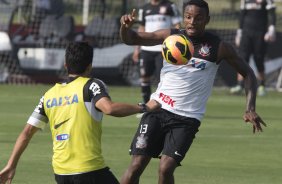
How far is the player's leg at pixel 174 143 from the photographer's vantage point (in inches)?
377

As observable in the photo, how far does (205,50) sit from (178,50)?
1.42 feet

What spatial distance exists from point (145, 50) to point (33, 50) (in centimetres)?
721

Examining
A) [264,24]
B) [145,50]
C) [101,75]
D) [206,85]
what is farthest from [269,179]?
[101,75]

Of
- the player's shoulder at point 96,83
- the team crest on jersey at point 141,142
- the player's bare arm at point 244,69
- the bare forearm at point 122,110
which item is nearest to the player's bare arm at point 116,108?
the bare forearm at point 122,110

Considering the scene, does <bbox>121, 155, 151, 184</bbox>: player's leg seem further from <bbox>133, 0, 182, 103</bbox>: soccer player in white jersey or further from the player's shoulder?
<bbox>133, 0, 182, 103</bbox>: soccer player in white jersey

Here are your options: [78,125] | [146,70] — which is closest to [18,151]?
[78,125]

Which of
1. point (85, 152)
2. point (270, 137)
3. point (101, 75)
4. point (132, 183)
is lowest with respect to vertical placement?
point (101, 75)

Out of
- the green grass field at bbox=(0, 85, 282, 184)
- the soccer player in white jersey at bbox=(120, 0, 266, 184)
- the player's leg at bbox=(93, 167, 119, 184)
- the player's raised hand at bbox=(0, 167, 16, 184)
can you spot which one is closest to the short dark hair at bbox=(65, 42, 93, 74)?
the player's leg at bbox=(93, 167, 119, 184)

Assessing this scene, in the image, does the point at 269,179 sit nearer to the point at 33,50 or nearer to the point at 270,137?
the point at 270,137

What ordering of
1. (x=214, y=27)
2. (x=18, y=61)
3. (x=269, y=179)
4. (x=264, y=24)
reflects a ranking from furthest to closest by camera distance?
(x=214, y=27), (x=18, y=61), (x=264, y=24), (x=269, y=179)

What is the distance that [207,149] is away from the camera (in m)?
14.5

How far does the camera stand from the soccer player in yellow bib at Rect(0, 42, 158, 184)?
7965mm

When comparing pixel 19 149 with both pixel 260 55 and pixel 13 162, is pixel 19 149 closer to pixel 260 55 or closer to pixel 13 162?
pixel 13 162

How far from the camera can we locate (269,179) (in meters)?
12.0
